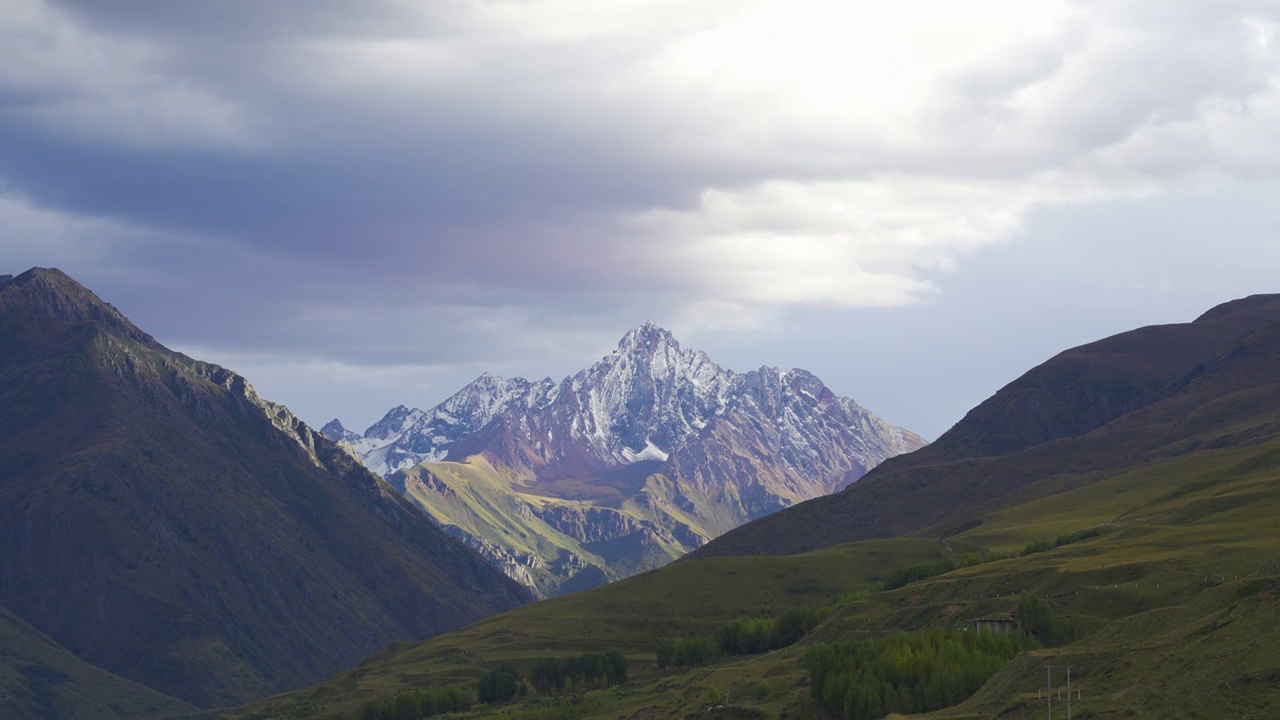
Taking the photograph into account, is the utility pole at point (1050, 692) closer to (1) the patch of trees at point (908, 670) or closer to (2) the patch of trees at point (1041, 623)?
(1) the patch of trees at point (908, 670)

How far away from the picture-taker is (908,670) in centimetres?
16488

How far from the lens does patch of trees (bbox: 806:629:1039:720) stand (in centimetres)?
15838

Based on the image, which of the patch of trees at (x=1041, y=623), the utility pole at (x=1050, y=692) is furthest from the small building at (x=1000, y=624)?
the utility pole at (x=1050, y=692)

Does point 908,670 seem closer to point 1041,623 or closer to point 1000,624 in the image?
point 1041,623

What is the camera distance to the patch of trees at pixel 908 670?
158375 millimetres

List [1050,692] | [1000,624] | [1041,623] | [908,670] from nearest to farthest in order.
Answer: [1050,692] → [908,670] → [1041,623] → [1000,624]

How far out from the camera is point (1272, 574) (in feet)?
425

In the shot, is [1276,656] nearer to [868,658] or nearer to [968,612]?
[868,658]

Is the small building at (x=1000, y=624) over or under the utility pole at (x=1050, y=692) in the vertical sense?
over

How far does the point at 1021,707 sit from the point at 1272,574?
29803mm

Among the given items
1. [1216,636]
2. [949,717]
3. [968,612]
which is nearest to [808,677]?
[968,612]

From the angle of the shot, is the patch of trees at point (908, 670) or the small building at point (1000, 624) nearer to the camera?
the patch of trees at point (908, 670)

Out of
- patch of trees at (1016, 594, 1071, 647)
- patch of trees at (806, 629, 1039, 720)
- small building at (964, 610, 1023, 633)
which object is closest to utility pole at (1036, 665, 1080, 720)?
patch of trees at (806, 629, 1039, 720)

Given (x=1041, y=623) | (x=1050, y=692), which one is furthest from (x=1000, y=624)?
(x=1050, y=692)
